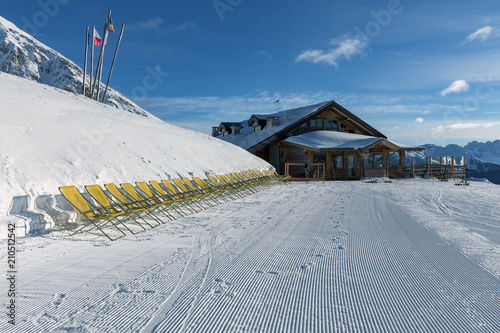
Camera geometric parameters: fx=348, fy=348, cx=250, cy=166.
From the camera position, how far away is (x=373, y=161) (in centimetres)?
2436

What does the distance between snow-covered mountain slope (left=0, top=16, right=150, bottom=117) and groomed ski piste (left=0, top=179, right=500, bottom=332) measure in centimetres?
15391

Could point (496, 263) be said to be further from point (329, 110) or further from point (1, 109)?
point (329, 110)

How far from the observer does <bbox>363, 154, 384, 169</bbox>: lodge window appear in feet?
79.6

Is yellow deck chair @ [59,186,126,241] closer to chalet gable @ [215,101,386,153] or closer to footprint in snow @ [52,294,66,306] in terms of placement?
footprint in snow @ [52,294,66,306]

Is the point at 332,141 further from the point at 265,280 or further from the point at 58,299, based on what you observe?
the point at 58,299

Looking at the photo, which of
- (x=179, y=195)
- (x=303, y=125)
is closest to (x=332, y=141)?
(x=303, y=125)

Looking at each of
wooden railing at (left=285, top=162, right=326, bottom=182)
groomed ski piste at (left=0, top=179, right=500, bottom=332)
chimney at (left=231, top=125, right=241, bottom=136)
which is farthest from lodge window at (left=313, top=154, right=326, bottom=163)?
groomed ski piste at (left=0, top=179, right=500, bottom=332)

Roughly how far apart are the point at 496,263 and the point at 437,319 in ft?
6.83

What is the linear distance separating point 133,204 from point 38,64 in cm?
19790

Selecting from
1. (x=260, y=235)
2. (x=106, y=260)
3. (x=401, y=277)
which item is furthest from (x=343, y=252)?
(x=106, y=260)

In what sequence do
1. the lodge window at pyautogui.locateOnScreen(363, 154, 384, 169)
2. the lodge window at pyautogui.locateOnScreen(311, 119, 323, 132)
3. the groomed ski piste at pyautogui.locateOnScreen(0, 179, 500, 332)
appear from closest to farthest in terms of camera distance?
the groomed ski piste at pyautogui.locateOnScreen(0, 179, 500, 332), the lodge window at pyautogui.locateOnScreen(363, 154, 384, 169), the lodge window at pyautogui.locateOnScreen(311, 119, 323, 132)

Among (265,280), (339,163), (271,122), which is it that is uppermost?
(271,122)

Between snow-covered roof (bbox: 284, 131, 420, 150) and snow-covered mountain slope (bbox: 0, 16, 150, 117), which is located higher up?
snow-covered mountain slope (bbox: 0, 16, 150, 117)

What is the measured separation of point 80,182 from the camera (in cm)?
782
